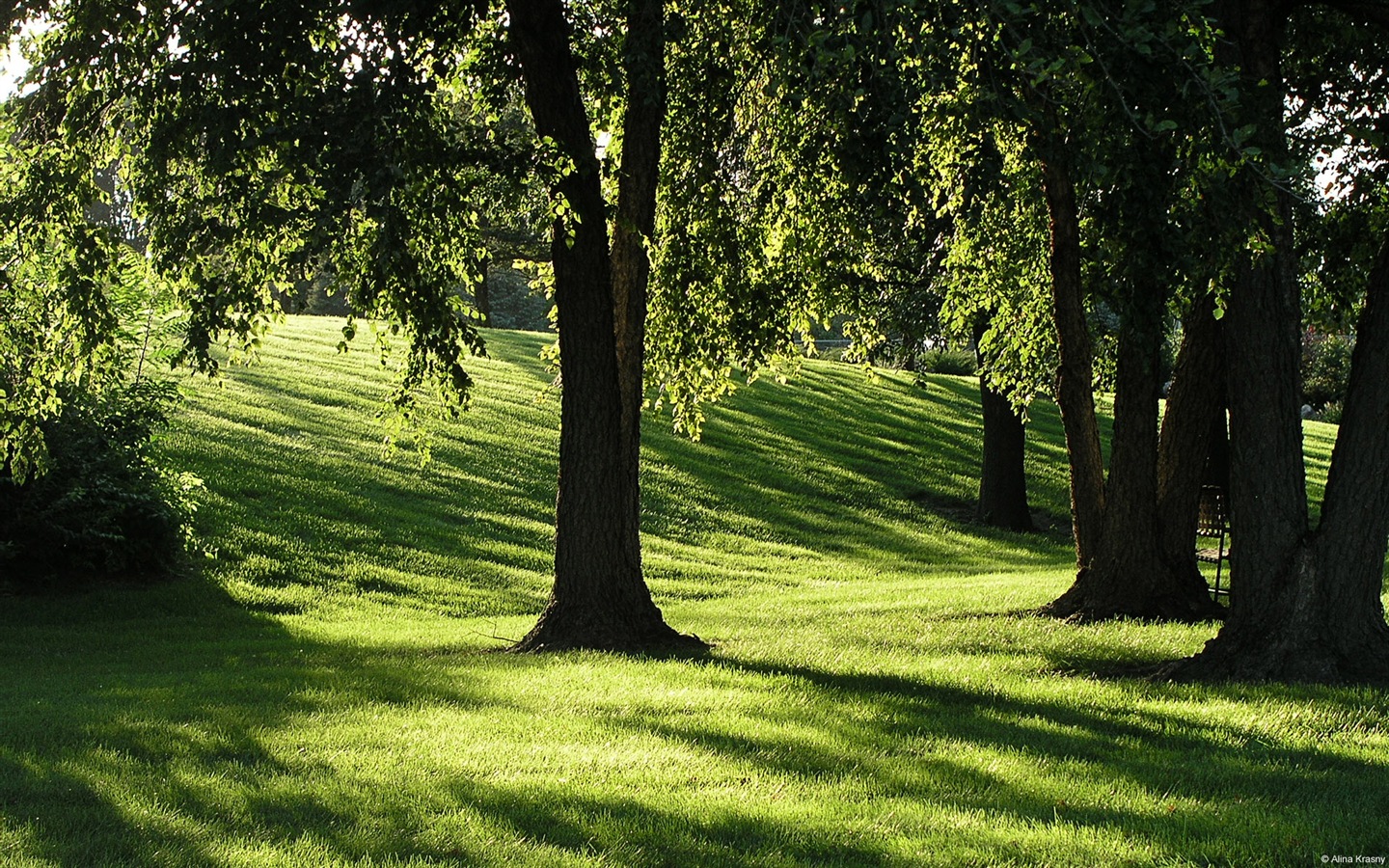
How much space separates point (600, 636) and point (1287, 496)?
5639 millimetres

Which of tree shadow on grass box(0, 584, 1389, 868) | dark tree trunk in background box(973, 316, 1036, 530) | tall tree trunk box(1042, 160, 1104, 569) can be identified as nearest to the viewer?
tree shadow on grass box(0, 584, 1389, 868)

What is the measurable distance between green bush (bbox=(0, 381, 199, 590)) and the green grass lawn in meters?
0.55

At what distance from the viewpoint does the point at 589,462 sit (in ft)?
35.6

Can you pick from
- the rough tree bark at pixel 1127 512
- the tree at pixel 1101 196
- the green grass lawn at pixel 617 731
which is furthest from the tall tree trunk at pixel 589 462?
the rough tree bark at pixel 1127 512

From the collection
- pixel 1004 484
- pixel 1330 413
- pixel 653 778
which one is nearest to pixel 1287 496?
pixel 653 778

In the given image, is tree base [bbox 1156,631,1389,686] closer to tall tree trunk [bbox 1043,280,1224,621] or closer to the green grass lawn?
the green grass lawn

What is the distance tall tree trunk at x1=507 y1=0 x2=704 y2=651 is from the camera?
34.9 feet

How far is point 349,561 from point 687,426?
647 centimetres

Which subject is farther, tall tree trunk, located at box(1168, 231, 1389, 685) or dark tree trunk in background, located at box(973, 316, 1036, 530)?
dark tree trunk in background, located at box(973, 316, 1036, 530)

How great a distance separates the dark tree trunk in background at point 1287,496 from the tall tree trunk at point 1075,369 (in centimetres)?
363

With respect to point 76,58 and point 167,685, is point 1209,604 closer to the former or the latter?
point 167,685

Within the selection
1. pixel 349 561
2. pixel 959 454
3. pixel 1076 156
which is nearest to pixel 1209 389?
pixel 1076 156

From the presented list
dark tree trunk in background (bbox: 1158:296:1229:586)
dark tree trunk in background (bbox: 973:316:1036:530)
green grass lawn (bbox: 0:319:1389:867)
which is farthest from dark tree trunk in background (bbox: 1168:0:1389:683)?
dark tree trunk in background (bbox: 973:316:1036:530)

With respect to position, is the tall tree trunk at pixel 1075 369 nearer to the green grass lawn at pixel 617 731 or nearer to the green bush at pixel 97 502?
the green grass lawn at pixel 617 731
